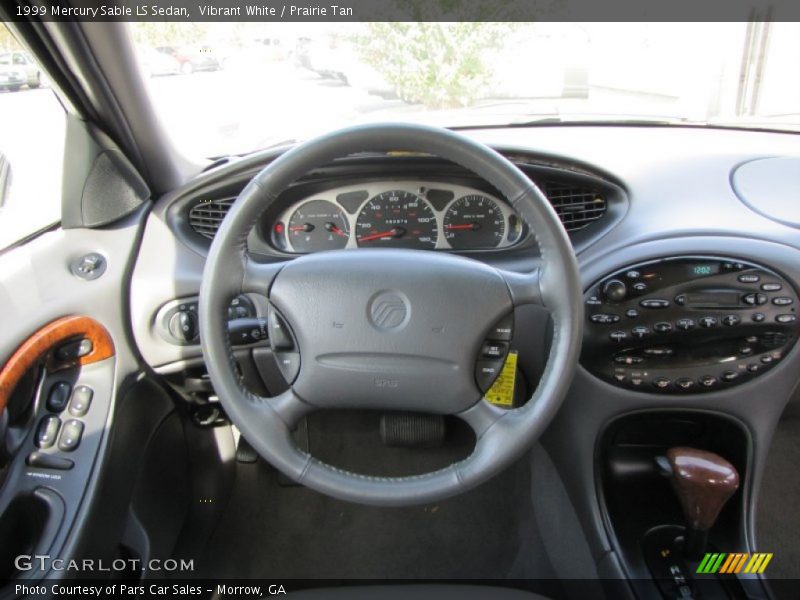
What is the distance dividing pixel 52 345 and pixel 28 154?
0.56 metres

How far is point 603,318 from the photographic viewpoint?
1556 millimetres

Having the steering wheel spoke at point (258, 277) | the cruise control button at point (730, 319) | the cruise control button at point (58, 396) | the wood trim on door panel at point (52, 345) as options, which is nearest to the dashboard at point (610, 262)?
the cruise control button at point (730, 319)

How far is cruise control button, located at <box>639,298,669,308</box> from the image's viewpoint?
1.53m

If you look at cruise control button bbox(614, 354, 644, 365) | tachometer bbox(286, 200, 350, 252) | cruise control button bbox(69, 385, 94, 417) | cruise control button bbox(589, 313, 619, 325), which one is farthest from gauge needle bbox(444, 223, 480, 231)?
cruise control button bbox(69, 385, 94, 417)

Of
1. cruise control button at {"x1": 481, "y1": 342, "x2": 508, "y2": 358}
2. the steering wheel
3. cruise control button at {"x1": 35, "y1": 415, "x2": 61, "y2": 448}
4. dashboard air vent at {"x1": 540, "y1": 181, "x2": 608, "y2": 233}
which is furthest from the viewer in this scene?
dashboard air vent at {"x1": 540, "y1": 181, "x2": 608, "y2": 233}

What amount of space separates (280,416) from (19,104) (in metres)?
1.09

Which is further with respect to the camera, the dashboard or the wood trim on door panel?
the dashboard

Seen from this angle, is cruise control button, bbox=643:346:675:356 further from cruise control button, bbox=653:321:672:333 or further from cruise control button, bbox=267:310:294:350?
cruise control button, bbox=267:310:294:350

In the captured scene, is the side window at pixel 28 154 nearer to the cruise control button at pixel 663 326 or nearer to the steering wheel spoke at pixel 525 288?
the steering wheel spoke at pixel 525 288

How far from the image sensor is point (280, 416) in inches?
48.9

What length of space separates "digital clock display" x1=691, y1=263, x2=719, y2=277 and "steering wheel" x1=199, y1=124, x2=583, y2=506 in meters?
0.54

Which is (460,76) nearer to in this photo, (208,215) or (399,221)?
(399,221)

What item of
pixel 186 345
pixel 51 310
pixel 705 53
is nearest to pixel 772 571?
pixel 705 53

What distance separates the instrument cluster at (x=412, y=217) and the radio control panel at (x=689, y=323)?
344 mm
